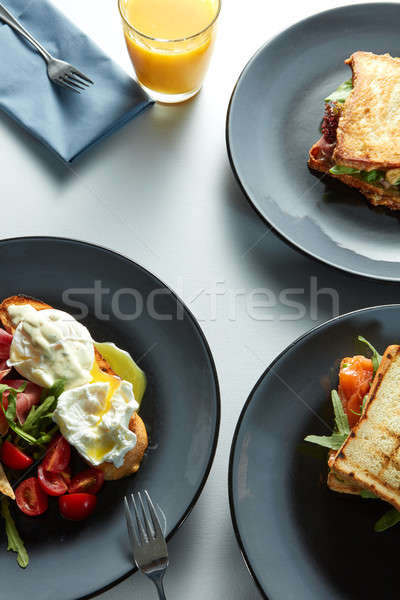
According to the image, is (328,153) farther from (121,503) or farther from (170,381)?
(121,503)

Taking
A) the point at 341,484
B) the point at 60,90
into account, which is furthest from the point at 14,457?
the point at 60,90

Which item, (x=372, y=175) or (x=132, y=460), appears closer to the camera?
(x=132, y=460)

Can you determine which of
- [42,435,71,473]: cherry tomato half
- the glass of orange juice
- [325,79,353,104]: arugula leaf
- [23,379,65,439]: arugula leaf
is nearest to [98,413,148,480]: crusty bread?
[42,435,71,473]: cherry tomato half

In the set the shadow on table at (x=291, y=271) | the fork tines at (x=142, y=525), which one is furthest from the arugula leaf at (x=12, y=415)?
the shadow on table at (x=291, y=271)

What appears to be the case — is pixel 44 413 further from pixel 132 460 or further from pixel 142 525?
pixel 142 525

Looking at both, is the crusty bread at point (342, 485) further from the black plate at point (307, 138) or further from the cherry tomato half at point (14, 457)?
the cherry tomato half at point (14, 457)

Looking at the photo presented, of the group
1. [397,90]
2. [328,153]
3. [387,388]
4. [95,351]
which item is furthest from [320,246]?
[95,351]
